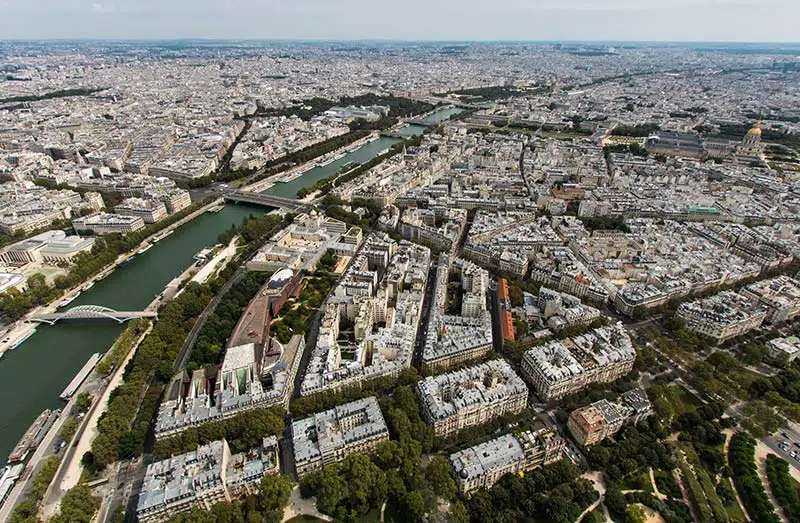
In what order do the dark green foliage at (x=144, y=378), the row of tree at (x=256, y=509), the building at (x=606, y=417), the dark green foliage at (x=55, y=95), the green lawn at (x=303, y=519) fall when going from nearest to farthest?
1. the row of tree at (x=256, y=509)
2. the green lawn at (x=303, y=519)
3. the dark green foliage at (x=144, y=378)
4. the building at (x=606, y=417)
5. the dark green foliage at (x=55, y=95)

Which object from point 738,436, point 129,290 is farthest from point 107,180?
point 738,436

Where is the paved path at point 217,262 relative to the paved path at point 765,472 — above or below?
above

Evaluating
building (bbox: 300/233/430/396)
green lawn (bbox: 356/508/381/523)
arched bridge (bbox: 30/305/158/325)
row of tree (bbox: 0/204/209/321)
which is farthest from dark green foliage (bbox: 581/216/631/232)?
row of tree (bbox: 0/204/209/321)

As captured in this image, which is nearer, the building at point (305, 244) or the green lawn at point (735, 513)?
the green lawn at point (735, 513)

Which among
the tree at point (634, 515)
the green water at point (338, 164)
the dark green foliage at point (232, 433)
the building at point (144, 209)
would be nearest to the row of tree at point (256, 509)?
the dark green foliage at point (232, 433)

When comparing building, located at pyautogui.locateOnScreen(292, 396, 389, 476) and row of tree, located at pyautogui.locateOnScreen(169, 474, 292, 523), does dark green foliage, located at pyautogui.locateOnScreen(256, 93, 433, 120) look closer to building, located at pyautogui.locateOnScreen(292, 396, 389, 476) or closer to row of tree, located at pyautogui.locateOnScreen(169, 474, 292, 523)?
building, located at pyautogui.locateOnScreen(292, 396, 389, 476)

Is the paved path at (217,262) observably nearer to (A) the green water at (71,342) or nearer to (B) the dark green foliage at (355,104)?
(A) the green water at (71,342)

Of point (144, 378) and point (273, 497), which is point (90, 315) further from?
point (273, 497)
